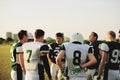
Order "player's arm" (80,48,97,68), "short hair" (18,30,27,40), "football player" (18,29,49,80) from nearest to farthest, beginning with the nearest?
"player's arm" (80,48,97,68) → "football player" (18,29,49,80) → "short hair" (18,30,27,40)

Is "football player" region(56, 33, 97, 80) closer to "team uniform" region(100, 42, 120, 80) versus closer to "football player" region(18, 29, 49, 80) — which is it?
"football player" region(18, 29, 49, 80)

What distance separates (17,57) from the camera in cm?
1159

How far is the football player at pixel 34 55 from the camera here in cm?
983

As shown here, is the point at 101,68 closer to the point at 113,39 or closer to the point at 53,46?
the point at 113,39

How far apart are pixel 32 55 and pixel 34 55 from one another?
55mm

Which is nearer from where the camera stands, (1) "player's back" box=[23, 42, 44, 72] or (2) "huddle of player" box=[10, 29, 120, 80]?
(2) "huddle of player" box=[10, 29, 120, 80]

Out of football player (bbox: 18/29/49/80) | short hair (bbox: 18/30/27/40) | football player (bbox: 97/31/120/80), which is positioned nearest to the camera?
football player (bbox: 18/29/49/80)

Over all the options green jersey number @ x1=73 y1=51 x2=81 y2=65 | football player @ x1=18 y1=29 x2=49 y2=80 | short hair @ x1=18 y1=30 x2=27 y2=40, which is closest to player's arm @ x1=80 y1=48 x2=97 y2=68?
green jersey number @ x1=73 y1=51 x2=81 y2=65

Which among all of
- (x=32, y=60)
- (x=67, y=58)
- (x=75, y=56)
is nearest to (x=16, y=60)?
(x=32, y=60)

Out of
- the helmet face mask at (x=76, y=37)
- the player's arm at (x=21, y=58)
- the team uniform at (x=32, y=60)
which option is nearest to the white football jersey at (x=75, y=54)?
the helmet face mask at (x=76, y=37)

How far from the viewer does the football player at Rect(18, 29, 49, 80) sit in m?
9.83

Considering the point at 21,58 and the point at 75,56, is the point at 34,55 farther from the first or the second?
the point at 75,56

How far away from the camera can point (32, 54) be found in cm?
995

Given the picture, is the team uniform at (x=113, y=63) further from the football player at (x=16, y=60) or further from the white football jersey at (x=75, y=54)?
the football player at (x=16, y=60)
